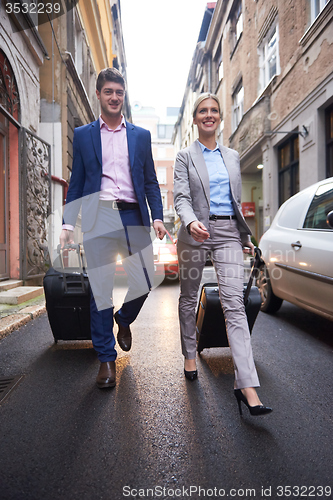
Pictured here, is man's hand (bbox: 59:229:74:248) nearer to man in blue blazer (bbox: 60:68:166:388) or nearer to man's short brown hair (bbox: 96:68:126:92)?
man in blue blazer (bbox: 60:68:166:388)

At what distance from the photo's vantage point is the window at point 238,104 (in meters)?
17.6

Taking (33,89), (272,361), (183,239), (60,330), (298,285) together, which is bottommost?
(272,361)

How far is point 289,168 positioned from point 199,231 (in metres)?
11.3

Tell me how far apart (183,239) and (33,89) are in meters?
6.91

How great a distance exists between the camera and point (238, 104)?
1820 centimetres

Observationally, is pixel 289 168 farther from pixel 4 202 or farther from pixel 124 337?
pixel 124 337

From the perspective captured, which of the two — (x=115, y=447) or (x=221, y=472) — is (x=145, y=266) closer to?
(x=115, y=447)

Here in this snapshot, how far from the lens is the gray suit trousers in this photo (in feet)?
6.95

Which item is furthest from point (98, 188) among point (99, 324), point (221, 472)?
point (221, 472)

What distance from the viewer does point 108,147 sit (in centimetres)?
265

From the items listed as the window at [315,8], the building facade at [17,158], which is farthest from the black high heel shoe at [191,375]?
the window at [315,8]

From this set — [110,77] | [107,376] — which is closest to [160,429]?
[107,376]

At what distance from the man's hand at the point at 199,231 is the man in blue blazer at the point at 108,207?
0.42 meters

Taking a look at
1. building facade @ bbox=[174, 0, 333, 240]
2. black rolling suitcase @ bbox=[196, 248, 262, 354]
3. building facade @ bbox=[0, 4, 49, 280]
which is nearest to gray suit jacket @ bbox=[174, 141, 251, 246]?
black rolling suitcase @ bbox=[196, 248, 262, 354]
